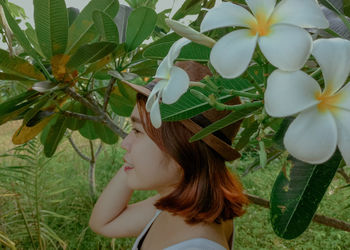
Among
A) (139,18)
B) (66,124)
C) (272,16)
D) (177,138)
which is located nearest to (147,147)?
(177,138)

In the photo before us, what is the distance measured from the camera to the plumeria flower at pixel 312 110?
23cm

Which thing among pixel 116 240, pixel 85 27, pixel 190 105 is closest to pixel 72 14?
pixel 85 27

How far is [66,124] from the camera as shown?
1124 mm

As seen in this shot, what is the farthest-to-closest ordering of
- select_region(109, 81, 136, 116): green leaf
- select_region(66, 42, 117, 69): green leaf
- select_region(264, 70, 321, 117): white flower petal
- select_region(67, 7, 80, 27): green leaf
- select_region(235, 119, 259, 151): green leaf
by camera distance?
1. select_region(109, 81, 136, 116): green leaf
2. select_region(67, 7, 80, 27): green leaf
3. select_region(66, 42, 117, 69): green leaf
4. select_region(235, 119, 259, 151): green leaf
5. select_region(264, 70, 321, 117): white flower petal

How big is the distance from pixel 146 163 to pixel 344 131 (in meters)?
0.62

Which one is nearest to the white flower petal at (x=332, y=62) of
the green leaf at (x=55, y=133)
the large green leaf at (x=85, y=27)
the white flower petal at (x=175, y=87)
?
the white flower petal at (x=175, y=87)

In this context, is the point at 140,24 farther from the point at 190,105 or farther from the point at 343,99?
the point at 343,99

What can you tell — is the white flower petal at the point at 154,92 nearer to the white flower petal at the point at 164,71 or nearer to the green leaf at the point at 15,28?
the white flower petal at the point at 164,71

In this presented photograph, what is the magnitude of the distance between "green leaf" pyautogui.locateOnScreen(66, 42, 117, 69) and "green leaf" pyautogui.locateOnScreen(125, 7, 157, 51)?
7 centimetres

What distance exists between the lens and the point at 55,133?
3.62 ft

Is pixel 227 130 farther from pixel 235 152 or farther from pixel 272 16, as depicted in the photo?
pixel 272 16

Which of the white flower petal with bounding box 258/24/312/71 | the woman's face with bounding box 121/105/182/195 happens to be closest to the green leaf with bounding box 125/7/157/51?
the woman's face with bounding box 121/105/182/195

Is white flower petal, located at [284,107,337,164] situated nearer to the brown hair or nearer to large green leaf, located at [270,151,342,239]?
large green leaf, located at [270,151,342,239]

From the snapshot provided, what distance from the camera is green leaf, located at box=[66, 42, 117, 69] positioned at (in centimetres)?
68
